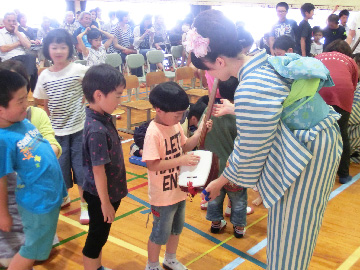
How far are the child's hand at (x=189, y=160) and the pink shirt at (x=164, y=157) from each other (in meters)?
0.10

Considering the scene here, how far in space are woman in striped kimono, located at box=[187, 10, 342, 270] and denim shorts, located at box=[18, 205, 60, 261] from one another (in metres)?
0.98

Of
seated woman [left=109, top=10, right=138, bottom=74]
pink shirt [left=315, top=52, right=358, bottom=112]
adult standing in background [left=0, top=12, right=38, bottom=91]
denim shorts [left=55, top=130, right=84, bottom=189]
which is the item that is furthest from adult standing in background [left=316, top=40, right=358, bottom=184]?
seated woman [left=109, top=10, right=138, bottom=74]

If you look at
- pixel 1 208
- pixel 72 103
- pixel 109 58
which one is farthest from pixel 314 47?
pixel 1 208

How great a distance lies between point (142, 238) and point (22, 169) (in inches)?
53.7

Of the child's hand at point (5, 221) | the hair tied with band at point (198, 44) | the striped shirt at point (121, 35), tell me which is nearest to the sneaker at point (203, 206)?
the child's hand at point (5, 221)

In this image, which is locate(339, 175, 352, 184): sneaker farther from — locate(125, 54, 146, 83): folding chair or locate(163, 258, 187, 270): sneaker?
locate(125, 54, 146, 83): folding chair

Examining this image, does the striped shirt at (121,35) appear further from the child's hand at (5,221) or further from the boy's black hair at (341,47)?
the child's hand at (5,221)

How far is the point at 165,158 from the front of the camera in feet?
7.70

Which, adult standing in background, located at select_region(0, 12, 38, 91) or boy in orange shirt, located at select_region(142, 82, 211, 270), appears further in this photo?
adult standing in background, located at select_region(0, 12, 38, 91)

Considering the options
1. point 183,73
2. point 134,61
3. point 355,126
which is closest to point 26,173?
point 355,126

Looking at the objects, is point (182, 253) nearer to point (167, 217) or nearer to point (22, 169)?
point (167, 217)

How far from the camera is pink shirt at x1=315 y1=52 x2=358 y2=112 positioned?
4000 mm

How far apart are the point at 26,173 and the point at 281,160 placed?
4.06 feet

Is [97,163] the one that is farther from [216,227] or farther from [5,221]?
[216,227]
